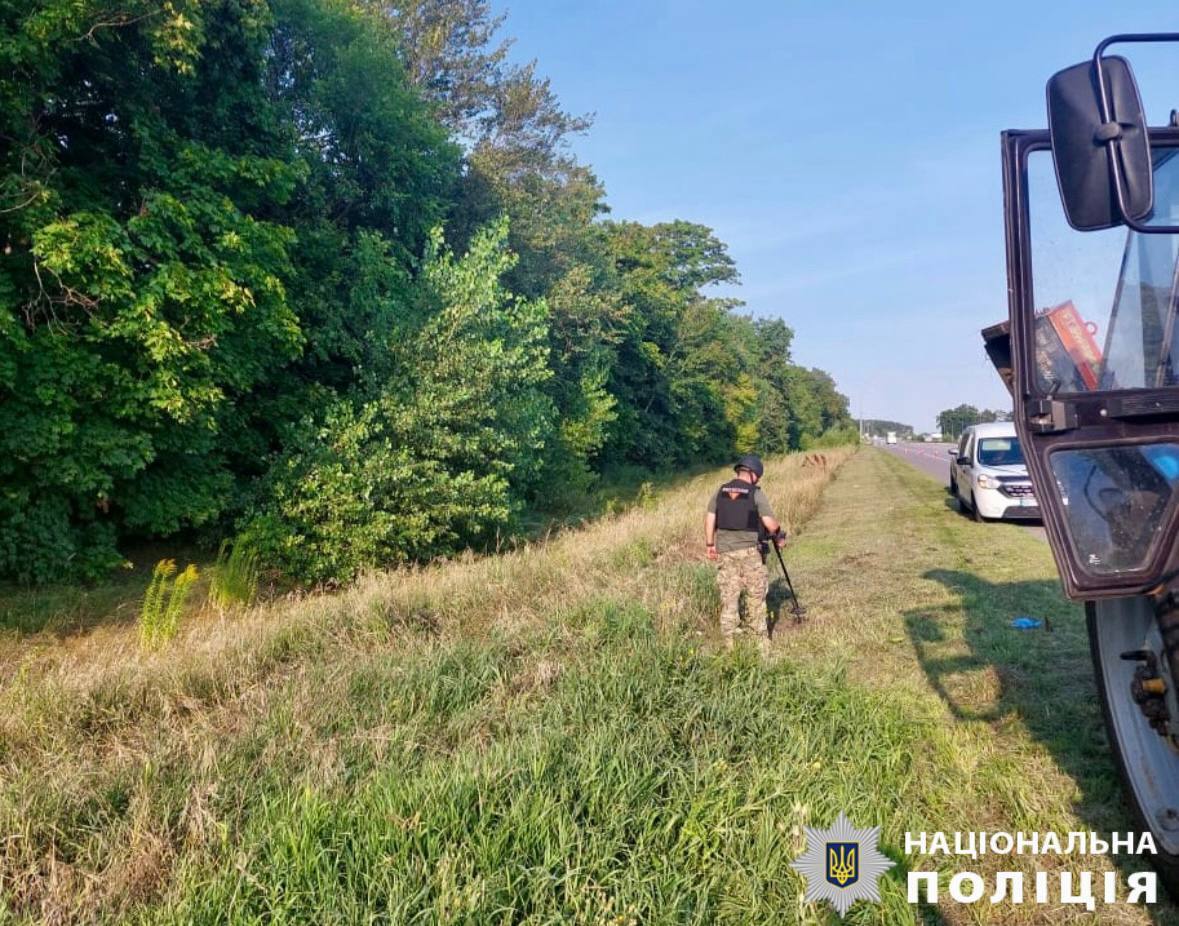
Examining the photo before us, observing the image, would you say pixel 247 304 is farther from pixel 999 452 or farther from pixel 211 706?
pixel 999 452


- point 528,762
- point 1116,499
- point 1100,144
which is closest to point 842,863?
point 528,762

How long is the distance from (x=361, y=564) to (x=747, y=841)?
30.3 feet

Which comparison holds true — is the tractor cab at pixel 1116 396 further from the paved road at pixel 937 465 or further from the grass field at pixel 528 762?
the paved road at pixel 937 465

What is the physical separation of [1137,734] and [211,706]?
16.4 ft

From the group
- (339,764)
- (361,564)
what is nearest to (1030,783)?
(339,764)

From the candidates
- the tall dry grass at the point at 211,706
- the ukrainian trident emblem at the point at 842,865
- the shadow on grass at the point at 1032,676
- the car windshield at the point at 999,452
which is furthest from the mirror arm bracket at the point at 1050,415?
the car windshield at the point at 999,452

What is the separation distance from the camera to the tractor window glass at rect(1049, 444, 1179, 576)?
241 cm

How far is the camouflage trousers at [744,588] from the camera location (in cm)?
619

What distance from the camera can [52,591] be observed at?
960 cm

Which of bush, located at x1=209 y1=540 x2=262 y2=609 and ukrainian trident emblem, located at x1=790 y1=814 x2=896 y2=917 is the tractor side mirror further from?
bush, located at x1=209 y1=540 x2=262 y2=609

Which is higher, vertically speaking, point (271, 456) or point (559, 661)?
point (271, 456)

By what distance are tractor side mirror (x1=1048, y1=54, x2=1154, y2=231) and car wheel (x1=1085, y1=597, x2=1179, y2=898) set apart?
1.45 meters

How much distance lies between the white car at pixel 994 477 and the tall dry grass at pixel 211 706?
808 centimetres

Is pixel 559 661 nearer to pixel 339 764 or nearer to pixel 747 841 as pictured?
pixel 339 764
